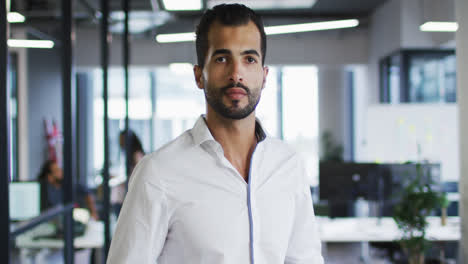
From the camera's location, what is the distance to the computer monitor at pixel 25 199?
157 inches

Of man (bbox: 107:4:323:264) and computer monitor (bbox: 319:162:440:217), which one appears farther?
computer monitor (bbox: 319:162:440:217)

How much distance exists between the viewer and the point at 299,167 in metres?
1.26

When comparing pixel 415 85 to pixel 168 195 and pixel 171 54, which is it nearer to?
pixel 171 54

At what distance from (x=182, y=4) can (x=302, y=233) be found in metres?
3.04

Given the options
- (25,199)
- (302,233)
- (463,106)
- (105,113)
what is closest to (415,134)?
(463,106)

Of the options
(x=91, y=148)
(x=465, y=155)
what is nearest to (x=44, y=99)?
(x=91, y=148)

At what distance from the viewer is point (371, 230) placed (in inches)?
176

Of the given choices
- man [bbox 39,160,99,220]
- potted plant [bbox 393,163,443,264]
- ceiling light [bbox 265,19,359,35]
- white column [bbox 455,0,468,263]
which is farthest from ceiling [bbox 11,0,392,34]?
white column [bbox 455,0,468,263]

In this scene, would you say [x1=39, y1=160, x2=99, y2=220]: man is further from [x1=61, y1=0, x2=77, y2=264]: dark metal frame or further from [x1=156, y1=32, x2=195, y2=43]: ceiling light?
[x1=156, y1=32, x2=195, y2=43]: ceiling light

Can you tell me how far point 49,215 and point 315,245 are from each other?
1.93 meters

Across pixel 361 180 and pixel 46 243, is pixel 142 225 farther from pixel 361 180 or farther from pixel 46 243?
pixel 361 180

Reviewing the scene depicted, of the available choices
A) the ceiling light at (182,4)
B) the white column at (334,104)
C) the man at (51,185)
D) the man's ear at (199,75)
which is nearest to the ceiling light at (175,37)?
the ceiling light at (182,4)

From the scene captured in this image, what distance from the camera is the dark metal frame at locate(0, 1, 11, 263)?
72.4 inches

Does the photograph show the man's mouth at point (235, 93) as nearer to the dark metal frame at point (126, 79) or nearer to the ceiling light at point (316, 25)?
the dark metal frame at point (126, 79)
